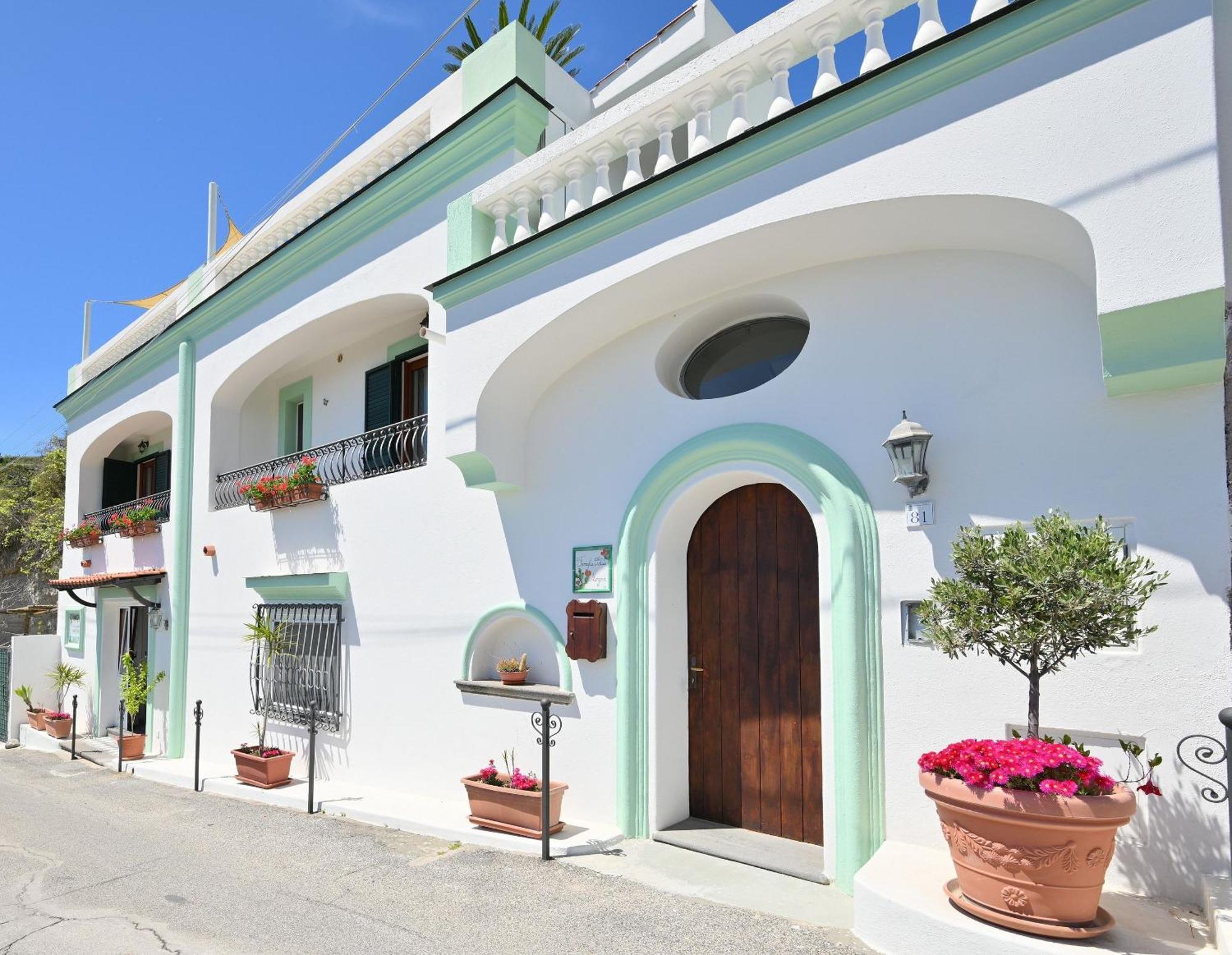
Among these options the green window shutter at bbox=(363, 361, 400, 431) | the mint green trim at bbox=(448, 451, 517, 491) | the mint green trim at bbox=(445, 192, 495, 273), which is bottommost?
the mint green trim at bbox=(448, 451, 517, 491)

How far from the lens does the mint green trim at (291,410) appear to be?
454 inches

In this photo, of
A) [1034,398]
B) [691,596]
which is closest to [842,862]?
[691,596]

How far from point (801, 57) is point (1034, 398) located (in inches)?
105

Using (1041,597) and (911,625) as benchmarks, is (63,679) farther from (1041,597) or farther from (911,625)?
(1041,597)

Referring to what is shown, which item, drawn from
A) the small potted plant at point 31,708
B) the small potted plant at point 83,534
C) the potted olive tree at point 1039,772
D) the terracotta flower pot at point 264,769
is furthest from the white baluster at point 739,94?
the small potted plant at point 31,708

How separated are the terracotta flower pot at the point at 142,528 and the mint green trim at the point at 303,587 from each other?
3.51 m

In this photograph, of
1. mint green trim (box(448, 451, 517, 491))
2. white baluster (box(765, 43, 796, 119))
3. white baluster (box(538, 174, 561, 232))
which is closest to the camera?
white baluster (box(765, 43, 796, 119))

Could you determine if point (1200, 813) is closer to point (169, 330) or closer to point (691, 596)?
point (691, 596)

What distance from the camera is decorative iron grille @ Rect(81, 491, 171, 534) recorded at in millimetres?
13266

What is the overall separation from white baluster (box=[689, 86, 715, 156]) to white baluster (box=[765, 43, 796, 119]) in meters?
0.48

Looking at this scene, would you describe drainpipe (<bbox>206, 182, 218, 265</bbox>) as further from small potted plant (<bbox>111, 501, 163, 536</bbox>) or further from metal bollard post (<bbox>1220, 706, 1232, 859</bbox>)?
metal bollard post (<bbox>1220, 706, 1232, 859</bbox>)

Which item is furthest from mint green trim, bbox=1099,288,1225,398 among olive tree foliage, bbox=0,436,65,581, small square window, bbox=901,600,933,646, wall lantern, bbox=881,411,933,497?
olive tree foliage, bbox=0,436,65,581

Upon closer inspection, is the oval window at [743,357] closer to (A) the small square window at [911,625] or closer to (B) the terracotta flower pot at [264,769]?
(A) the small square window at [911,625]

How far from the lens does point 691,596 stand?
6273 mm
